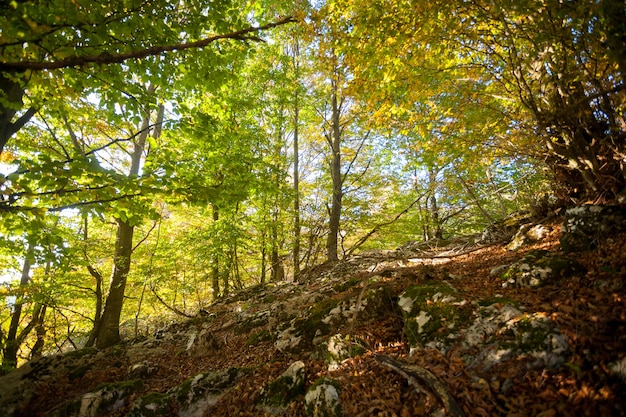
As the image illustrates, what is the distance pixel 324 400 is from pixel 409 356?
133cm

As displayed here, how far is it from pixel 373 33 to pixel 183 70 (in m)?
3.70

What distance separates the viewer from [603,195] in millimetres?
5066

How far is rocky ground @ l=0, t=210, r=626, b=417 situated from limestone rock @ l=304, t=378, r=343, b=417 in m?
0.01

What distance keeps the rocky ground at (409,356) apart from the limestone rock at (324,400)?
0.01 meters

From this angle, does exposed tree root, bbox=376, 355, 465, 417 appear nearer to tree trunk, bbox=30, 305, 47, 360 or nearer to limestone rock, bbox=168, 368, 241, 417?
limestone rock, bbox=168, 368, 241, 417

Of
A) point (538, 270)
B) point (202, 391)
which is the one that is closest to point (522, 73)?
point (538, 270)

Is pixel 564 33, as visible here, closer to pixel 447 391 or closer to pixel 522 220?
pixel 447 391

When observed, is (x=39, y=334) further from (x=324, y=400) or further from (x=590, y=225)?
(x=590, y=225)

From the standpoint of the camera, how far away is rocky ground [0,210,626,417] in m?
2.64

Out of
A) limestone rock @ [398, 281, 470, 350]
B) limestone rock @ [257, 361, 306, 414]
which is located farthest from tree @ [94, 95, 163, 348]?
limestone rock @ [398, 281, 470, 350]

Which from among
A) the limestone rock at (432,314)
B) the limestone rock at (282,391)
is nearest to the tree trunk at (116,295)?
the limestone rock at (282,391)

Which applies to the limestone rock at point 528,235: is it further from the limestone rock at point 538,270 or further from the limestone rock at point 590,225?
the limestone rock at point 538,270

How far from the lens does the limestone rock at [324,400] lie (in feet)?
10.6

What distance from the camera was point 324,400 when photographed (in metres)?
3.33
